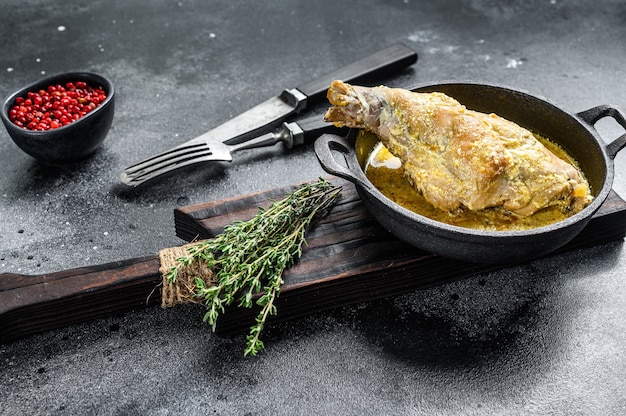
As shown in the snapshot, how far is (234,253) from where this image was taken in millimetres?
2156

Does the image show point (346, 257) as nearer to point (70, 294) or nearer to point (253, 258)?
point (253, 258)

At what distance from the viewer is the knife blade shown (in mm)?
2914

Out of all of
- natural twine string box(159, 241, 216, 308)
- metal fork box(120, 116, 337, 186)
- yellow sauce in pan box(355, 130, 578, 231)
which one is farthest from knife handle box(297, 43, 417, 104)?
natural twine string box(159, 241, 216, 308)

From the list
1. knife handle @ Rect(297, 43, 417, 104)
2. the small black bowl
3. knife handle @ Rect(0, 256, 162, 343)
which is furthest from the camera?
knife handle @ Rect(297, 43, 417, 104)

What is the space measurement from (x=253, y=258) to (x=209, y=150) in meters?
0.79

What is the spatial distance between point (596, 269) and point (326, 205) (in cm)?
103

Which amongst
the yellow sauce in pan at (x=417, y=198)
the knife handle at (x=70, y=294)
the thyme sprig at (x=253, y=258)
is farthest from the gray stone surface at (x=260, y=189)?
the yellow sauce in pan at (x=417, y=198)

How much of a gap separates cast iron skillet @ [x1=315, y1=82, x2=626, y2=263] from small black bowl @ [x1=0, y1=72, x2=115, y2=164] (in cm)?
104

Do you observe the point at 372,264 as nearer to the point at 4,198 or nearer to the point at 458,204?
the point at 458,204

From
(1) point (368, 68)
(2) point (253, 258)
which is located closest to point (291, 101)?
(1) point (368, 68)

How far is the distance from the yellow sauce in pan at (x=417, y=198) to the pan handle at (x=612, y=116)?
0.15 m

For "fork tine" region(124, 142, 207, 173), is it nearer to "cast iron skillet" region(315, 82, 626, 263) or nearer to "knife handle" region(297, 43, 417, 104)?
"knife handle" region(297, 43, 417, 104)

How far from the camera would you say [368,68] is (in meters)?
3.27

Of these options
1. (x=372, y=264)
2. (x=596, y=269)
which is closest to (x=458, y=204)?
(x=372, y=264)
